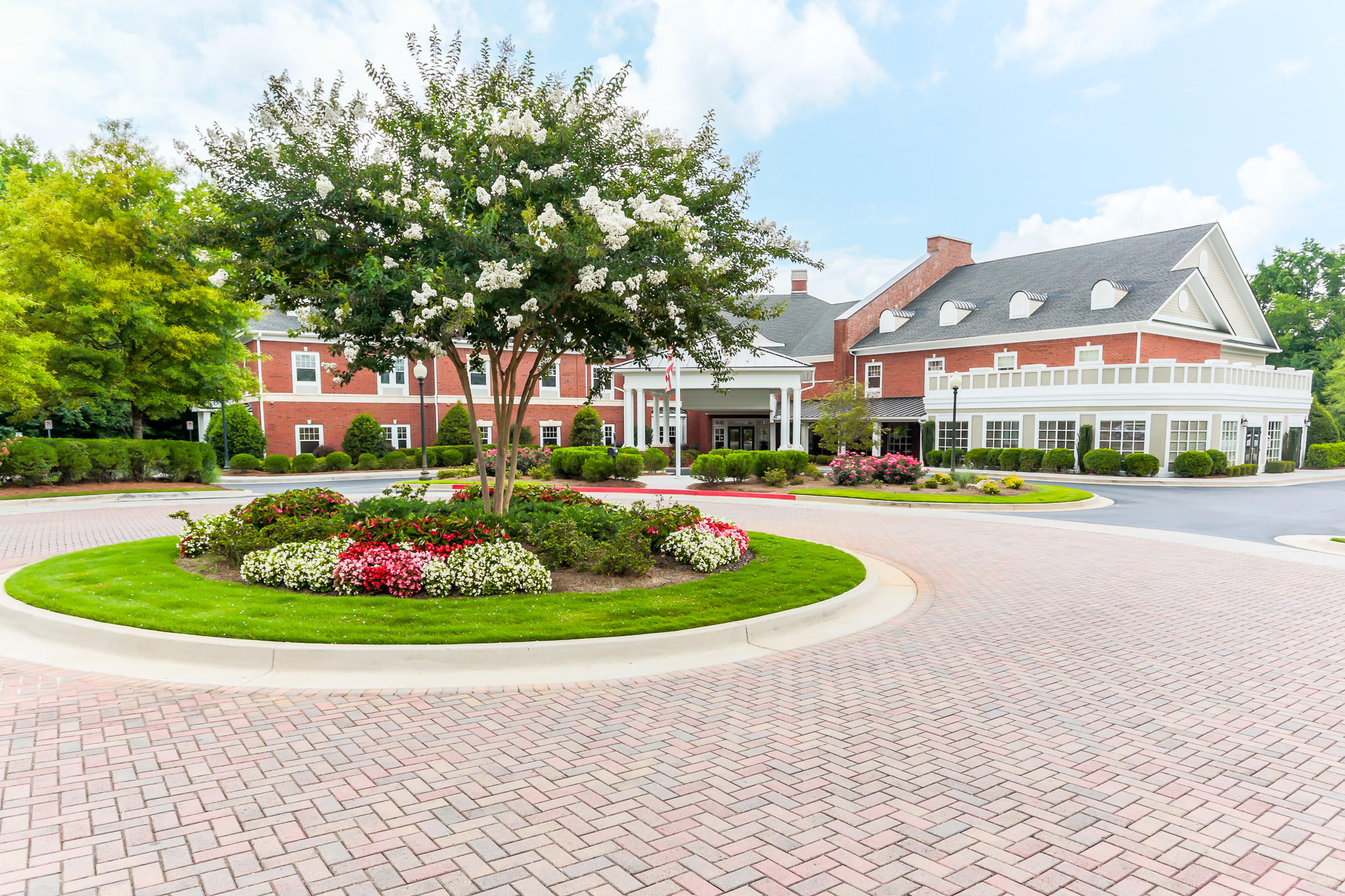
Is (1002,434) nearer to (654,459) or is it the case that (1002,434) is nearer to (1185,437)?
(1185,437)

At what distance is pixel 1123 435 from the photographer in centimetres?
3075

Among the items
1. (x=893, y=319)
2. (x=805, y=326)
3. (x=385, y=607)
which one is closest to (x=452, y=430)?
(x=805, y=326)

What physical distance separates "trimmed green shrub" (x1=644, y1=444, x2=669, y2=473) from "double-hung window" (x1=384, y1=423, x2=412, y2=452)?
587 inches

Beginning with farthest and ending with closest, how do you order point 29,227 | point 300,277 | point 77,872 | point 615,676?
point 29,227 → point 300,277 → point 615,676 → point 77,872

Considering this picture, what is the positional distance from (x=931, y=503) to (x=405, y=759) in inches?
695

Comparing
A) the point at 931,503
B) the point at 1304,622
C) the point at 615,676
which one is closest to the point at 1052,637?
the point at 1304,622

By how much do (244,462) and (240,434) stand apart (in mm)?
1743

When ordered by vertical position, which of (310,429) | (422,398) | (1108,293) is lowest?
(310,429)

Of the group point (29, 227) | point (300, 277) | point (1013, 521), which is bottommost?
point (1013, 521)

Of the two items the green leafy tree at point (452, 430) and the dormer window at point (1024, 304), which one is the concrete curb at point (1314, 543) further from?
the green leafy tree at point (452, 430)

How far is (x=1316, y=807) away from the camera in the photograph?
13.6 ft

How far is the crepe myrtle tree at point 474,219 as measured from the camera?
8258mm

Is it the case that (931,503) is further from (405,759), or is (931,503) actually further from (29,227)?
(29,227)

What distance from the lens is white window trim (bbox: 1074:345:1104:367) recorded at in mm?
34031
